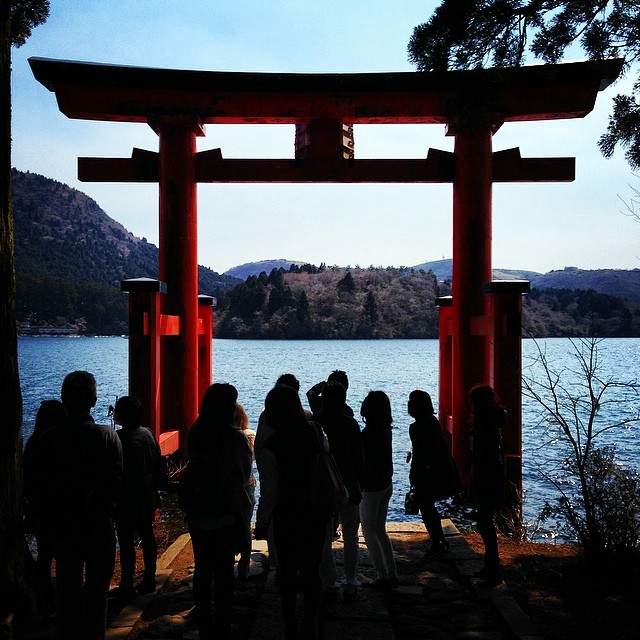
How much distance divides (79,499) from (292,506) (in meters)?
1.03

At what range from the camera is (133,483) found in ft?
13.9

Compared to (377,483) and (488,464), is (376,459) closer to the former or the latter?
(377,483)

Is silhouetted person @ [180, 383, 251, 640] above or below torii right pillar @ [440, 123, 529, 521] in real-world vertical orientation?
below

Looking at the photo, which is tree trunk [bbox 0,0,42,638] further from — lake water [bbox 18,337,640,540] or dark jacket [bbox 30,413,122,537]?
lake water [bbox 18,337,640,540]

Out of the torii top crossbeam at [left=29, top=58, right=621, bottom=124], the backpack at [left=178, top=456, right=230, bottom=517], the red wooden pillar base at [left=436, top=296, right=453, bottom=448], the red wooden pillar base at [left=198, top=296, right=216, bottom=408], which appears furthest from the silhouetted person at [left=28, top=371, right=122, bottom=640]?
the red wooden pillar base at [left=198, top=296, right=216, bottom=408]

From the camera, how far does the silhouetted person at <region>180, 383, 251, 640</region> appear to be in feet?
11.1

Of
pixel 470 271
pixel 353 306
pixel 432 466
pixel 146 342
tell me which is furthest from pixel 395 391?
pixel 353 306

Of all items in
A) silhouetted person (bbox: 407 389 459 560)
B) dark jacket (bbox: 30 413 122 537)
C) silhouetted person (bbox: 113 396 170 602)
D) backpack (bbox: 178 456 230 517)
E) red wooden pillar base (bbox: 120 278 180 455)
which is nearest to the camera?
dark jacket (bbox: 30 413 122 537)

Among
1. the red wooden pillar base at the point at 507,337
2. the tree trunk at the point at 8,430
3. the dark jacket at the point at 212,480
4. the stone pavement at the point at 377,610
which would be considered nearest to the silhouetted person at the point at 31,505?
the tree trunk at the point at 8,430

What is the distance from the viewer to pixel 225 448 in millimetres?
3477

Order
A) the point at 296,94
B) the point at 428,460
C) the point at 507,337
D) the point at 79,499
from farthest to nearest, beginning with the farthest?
the point at 296,94
the point at 507,337
the point at 428,460
the point at 79,499

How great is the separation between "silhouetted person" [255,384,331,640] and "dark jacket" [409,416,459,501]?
1.80 meters

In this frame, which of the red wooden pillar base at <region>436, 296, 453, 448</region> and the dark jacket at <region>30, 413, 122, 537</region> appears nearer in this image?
the dark jacket at <region>30, 413, 122, 537</region>

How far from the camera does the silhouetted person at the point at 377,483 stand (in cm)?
457
